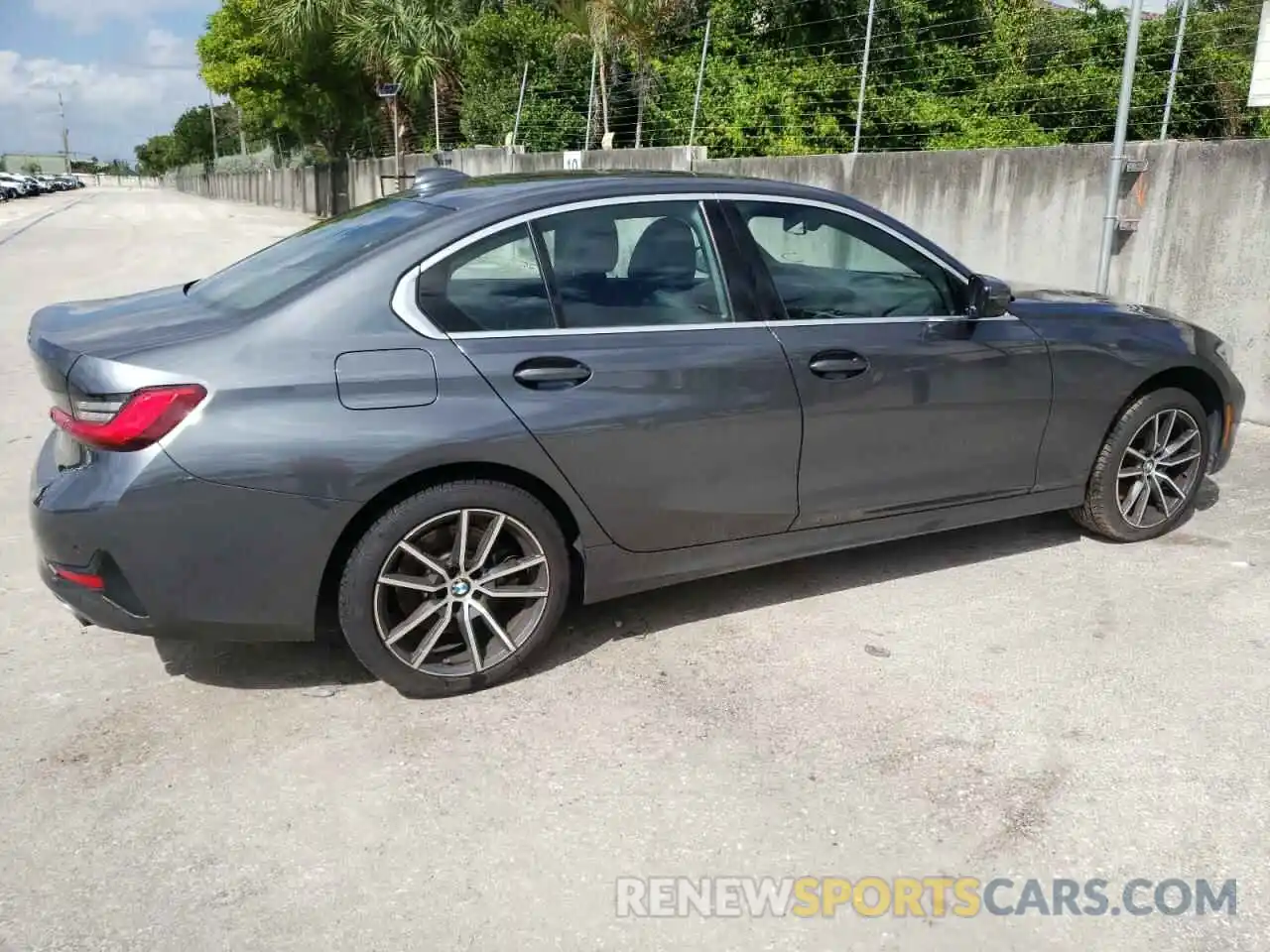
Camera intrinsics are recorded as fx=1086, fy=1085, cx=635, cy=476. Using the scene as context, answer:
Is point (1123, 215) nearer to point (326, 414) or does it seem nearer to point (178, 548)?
point (326, 414)

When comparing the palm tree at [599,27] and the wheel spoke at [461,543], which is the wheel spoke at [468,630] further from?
the palm tree at [599,27]

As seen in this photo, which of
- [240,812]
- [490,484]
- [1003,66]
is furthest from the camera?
[1003,66]

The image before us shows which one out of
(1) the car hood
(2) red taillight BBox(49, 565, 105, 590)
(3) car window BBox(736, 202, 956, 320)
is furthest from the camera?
(1) the car hood

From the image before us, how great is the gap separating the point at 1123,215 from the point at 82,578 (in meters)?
7.21

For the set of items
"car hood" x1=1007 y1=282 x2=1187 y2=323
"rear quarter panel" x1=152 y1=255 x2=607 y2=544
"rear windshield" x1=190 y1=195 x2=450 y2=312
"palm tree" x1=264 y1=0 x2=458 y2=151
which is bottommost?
"rear quarter panel" x1=152 y1=255 x2=607 y2=544

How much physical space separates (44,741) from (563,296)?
2107 mm

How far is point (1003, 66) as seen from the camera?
15.8 m

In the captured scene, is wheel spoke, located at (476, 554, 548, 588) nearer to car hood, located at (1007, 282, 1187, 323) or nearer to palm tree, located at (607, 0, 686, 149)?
car hood, located at (1007, 282, 1187, 323)

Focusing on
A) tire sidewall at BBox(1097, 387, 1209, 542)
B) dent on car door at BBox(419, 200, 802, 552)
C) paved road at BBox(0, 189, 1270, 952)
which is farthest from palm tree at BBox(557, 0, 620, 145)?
paved road at BBox(0, 189, 1270, 952)

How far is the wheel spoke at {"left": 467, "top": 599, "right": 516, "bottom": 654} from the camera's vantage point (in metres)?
3.50

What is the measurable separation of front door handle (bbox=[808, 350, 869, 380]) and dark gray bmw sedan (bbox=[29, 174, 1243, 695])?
0.01 metres

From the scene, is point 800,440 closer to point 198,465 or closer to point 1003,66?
point 198,465

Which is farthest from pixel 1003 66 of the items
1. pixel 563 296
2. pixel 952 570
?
pixel 563 296

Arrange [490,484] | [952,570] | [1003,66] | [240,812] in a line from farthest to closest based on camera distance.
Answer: [1003,66]
[952,570]
[490,484]
[240,812]
